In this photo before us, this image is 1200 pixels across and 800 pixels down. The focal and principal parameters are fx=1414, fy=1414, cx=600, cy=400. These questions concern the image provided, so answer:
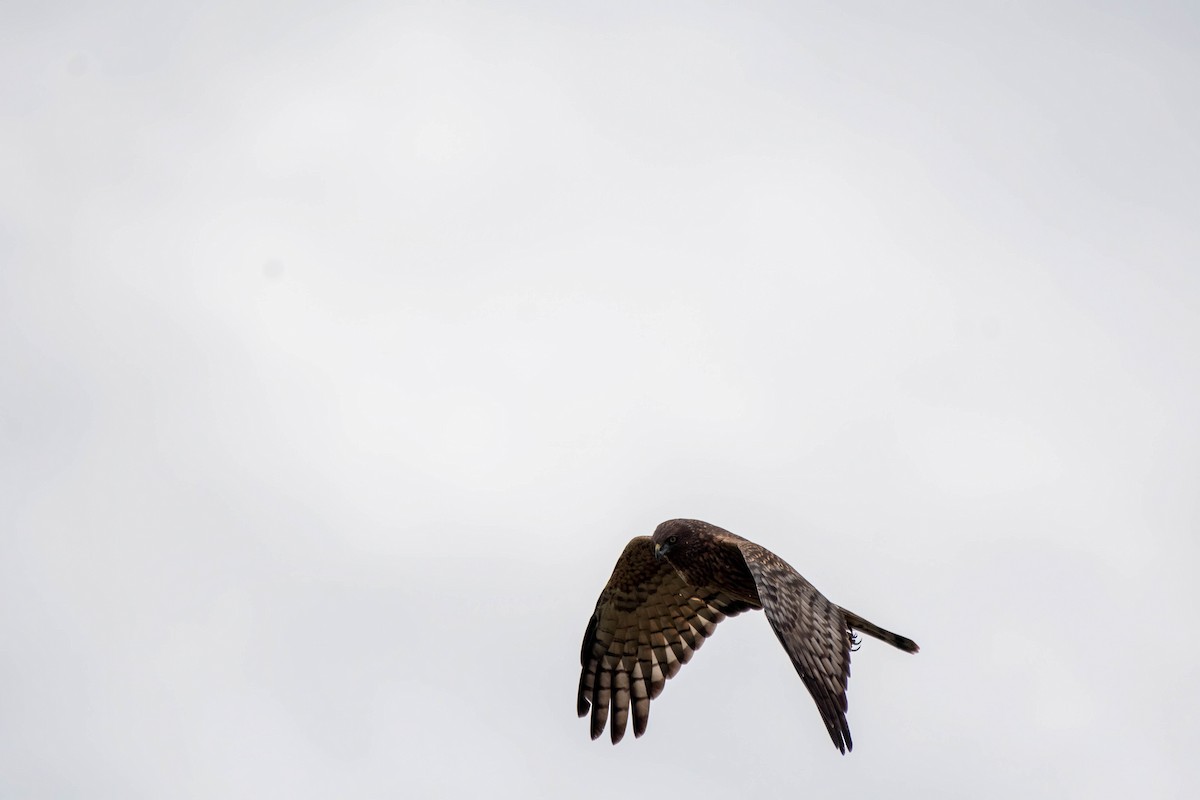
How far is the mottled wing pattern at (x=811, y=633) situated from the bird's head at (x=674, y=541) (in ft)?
4.53

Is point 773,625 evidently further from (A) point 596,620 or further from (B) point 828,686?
(A) point 596,620

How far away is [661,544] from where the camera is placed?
15695 mm

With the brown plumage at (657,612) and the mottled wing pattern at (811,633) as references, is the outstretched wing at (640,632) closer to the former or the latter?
the brown plumage at (657,612)

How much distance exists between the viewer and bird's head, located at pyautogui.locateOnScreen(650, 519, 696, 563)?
51.3ft

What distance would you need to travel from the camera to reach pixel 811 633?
12.8 m

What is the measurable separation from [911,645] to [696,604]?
111 inches

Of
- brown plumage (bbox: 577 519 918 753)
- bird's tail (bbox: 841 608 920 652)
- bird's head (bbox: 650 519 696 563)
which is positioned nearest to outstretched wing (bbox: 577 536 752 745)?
brown plumage (bbox: 577 519 918 753)

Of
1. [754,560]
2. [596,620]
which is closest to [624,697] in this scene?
[596,620]

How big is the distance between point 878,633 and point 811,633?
2.02 m

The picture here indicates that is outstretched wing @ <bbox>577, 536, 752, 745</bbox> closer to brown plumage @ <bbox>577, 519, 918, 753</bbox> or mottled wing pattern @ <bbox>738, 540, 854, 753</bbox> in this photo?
brown plumage @ <bbox>577, 519, 918, 753</bbox>

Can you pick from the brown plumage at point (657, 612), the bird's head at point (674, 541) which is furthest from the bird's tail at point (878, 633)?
the bird's head at point (674, 541)

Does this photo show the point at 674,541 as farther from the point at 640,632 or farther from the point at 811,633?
the point at 811,633

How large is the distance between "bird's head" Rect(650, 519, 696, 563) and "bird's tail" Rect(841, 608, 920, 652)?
215 centimetres

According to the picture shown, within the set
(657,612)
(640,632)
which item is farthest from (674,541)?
(640,632)
